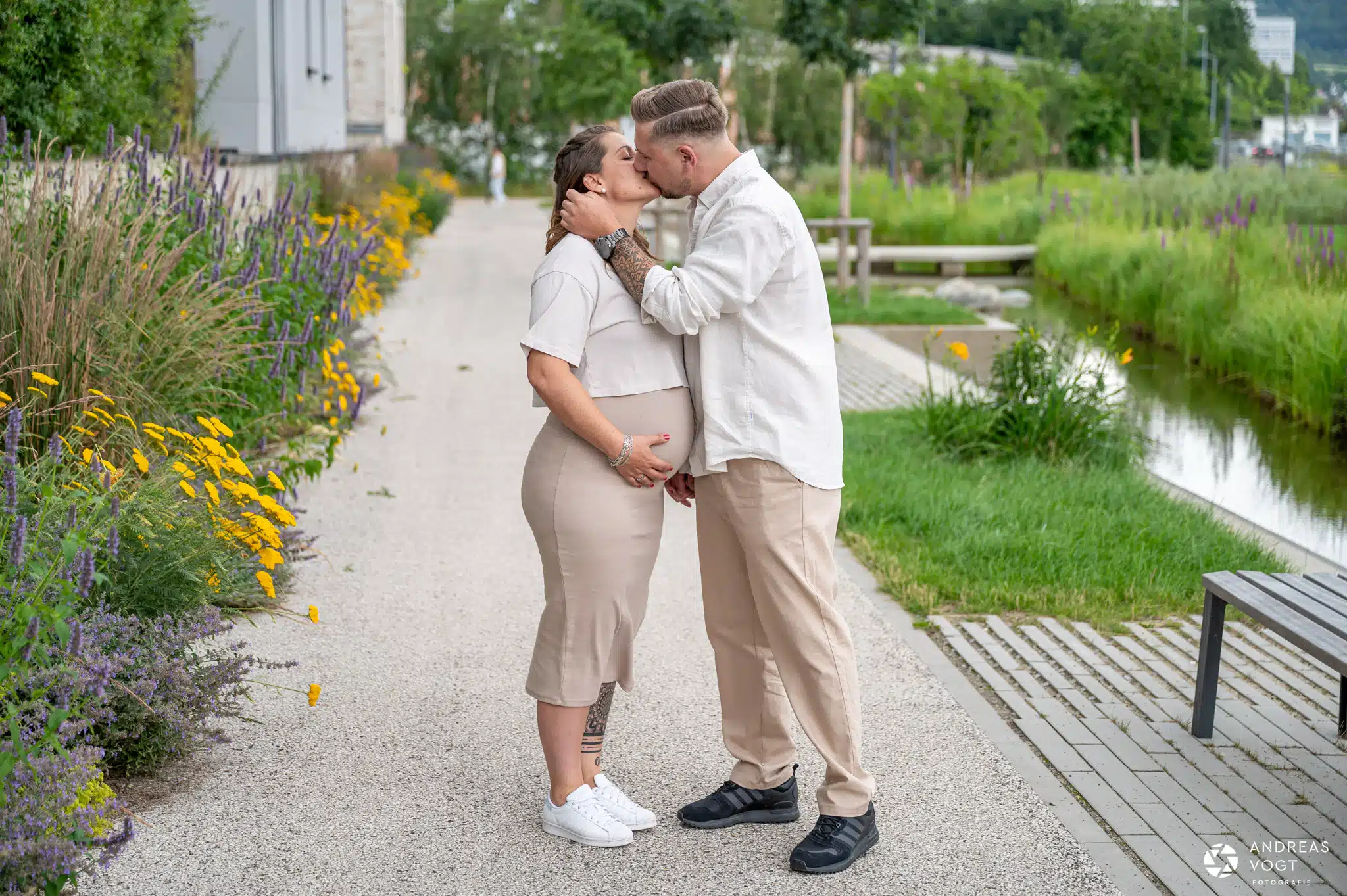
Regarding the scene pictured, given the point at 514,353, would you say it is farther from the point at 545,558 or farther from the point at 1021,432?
the point at 545,558

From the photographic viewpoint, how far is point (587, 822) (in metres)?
3.47

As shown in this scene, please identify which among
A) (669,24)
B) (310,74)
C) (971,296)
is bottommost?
(971,296)

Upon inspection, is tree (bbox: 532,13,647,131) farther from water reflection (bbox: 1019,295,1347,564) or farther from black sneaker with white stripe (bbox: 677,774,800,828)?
black sneaker with white stripe (bbox: 677,774,800,828)

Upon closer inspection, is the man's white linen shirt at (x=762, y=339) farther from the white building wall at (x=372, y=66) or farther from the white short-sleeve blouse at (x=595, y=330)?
the white building wall at (x=372, y=66)

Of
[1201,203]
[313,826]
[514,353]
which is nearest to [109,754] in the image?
[313,826]

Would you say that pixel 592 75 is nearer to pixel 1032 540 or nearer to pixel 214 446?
pixel 1032 540

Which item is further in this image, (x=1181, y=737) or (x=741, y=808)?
(x=1181, y=737)

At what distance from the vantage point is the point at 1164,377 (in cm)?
1244

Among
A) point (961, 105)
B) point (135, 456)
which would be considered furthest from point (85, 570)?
point (961, 105)

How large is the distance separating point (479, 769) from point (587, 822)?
0.58 meters

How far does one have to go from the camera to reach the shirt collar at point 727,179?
331 centimetres

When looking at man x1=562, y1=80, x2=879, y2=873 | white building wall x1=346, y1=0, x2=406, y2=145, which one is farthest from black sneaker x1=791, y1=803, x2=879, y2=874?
white building wall x1=346, y1=0, x2=406, y2=145

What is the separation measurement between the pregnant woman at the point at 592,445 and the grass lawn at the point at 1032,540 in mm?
2414

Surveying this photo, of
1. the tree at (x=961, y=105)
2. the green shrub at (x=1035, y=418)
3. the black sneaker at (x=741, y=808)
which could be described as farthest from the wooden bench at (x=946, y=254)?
the black sneaker at (x=741, y=808)
